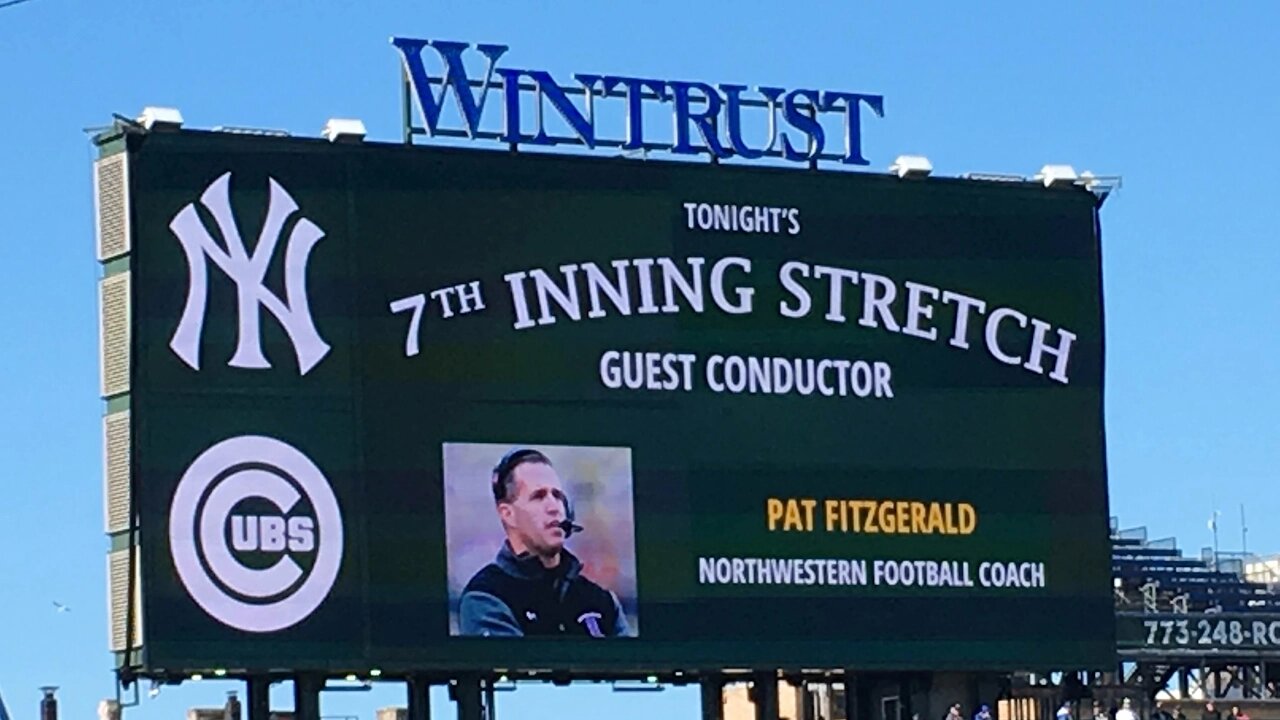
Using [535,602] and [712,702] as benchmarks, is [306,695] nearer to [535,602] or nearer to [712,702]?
[535,602]

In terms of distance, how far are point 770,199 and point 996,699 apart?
5042 mm

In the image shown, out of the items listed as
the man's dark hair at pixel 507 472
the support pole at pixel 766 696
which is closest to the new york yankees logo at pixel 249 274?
the man's dark hair at pixel 507 472

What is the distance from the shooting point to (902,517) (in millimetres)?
28172

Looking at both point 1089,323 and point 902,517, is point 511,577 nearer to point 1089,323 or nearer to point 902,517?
point 902,517

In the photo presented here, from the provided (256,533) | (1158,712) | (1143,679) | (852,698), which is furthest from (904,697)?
(1143,679)

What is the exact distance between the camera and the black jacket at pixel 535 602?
26.4 metres

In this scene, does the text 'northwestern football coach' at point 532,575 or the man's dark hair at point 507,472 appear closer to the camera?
the text 'northwestern football coach' at point 532,575

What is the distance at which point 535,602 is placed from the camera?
26.5m

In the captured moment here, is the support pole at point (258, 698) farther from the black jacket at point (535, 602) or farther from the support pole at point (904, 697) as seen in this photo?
the support pole at point (904, 697)

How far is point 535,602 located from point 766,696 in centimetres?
280

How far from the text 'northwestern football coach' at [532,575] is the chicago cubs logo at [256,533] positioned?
135 centimetres

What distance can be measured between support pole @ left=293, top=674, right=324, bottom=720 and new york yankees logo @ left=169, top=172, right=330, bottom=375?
252 cm

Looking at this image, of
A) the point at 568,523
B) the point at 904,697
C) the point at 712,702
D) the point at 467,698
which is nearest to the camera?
the point at 568,523

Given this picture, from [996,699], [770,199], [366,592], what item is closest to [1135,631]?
[996,699]
